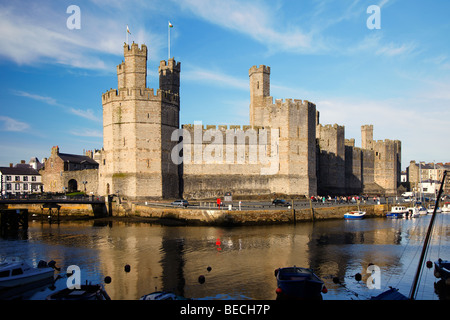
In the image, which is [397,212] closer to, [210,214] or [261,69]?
[261,69]

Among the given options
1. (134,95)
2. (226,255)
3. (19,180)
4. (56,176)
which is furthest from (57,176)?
(226,255)

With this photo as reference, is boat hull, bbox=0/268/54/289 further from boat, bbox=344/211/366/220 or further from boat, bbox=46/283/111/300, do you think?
boat, bbox=344/211/366/220

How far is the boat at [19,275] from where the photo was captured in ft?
50.6

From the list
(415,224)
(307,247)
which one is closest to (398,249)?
(307,247)

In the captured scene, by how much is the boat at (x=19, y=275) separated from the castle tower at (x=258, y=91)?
37.8 m

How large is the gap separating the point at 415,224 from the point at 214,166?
74.6 feet

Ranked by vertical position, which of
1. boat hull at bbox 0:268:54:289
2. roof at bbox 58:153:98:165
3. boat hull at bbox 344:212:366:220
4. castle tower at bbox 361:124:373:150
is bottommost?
boat hull at bbox 344:212:366:220

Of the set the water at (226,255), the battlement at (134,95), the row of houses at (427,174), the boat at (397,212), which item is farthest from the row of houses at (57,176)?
the row of houses at (427,174)

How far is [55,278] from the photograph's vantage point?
17.7 meters

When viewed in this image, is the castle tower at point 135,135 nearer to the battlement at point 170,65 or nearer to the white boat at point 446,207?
the battlement at point 170,65

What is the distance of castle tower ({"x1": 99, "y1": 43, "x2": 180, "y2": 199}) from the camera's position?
41656 mm

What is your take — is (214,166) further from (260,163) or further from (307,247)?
(307,247)

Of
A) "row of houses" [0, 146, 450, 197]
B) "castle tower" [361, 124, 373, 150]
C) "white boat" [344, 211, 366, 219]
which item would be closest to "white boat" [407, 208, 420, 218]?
"row of houses" [0, 146, 450, 197]

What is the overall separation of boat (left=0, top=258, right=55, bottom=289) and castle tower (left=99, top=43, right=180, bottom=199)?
24591 millimetres
